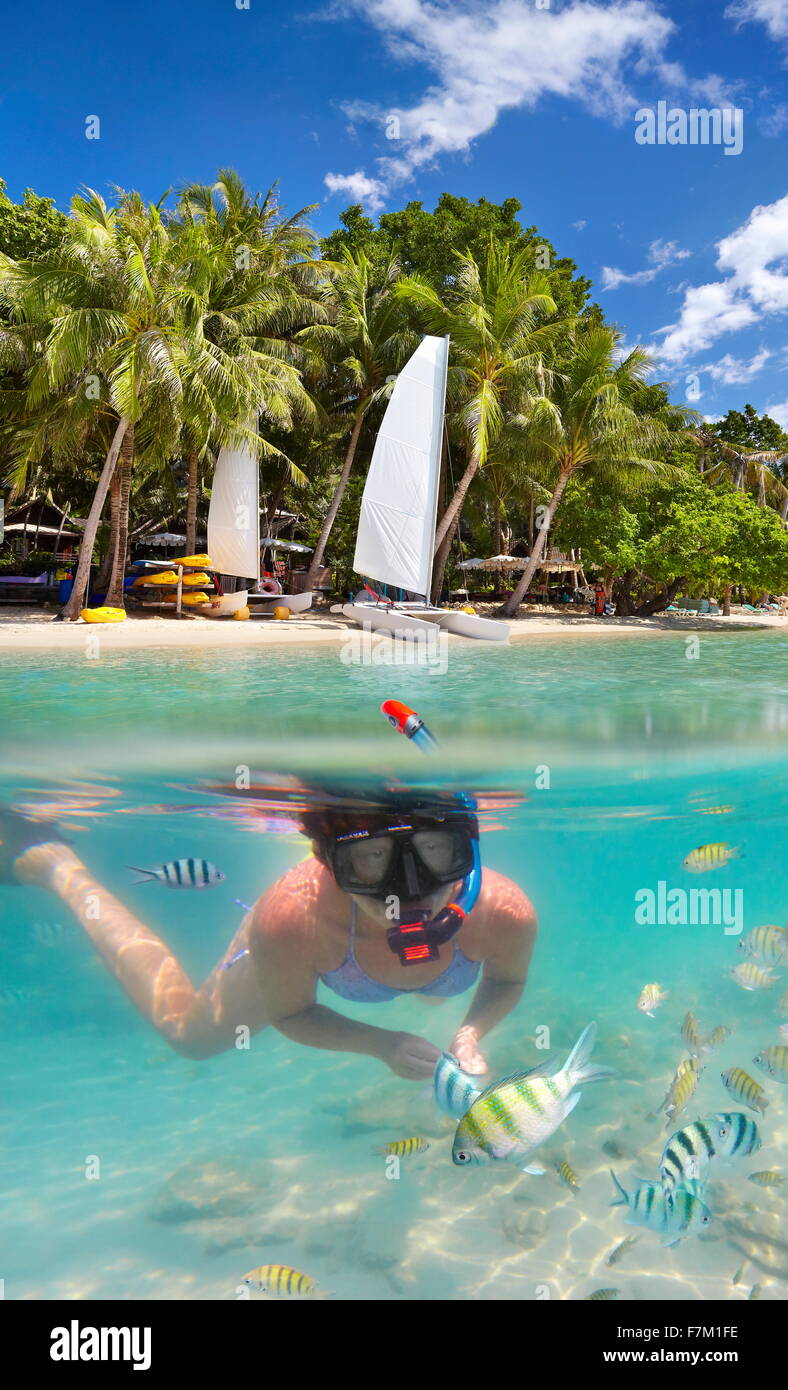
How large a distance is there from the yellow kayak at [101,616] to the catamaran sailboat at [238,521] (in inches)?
163

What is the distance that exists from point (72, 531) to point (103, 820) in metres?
34.1

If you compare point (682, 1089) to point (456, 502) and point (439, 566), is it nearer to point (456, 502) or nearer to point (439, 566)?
point (456, 502)

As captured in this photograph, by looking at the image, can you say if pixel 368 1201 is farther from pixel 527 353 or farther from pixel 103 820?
pixel 527 353

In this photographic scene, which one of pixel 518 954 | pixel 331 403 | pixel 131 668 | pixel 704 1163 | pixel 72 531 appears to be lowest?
pixel 704 1163

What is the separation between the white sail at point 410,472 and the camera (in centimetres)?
2242

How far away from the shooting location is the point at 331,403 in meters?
31.5

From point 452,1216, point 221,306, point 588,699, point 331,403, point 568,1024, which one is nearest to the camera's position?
point 452,1216

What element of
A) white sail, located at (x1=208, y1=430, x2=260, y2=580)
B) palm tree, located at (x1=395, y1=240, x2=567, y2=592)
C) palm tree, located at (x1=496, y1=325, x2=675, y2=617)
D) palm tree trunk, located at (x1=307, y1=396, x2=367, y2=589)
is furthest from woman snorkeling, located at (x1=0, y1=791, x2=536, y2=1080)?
palm tree trunk, located at (x1=307, y1=396, x2=367, y2=589)

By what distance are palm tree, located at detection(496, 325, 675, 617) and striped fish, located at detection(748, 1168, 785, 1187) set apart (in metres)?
26.5

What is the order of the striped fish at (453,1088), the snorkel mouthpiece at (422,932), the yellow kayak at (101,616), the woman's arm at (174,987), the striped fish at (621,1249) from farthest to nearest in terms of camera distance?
the yellow kayak at (101,616) < the woman's arm at (174,987) < the snorkel mouthpiece at (422,932) < the striped fish at (621,1249) < the striped fish at (453,1088)

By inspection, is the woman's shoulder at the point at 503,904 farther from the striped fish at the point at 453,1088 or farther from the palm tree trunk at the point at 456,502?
the palm tree trunk at the point at 456,502

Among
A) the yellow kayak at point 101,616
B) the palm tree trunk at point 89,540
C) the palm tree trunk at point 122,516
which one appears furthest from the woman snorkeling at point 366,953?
the palm tree trunk at point 122,516

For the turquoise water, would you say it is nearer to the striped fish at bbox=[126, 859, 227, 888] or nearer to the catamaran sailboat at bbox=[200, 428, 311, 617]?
the striped fish at bbox=[126, 859, 227, 888]

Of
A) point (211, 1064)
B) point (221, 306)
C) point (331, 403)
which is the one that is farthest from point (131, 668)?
point (331, 403)
